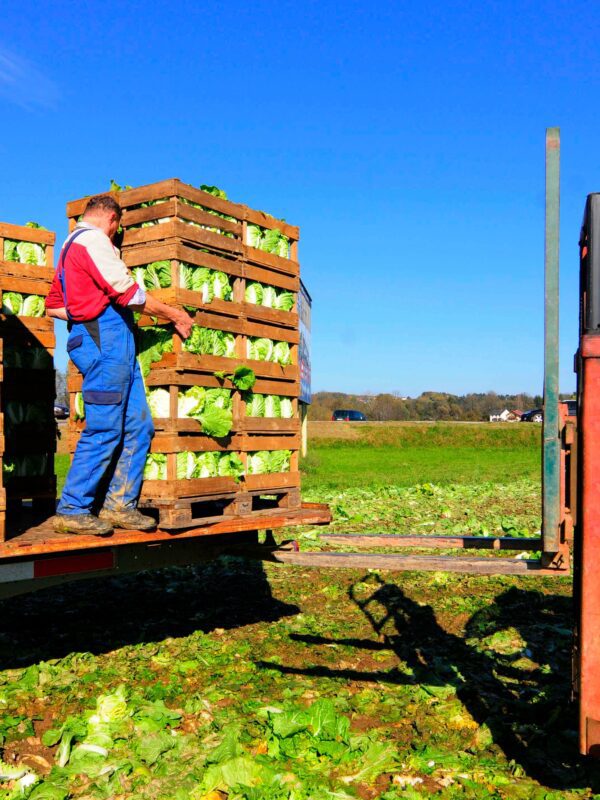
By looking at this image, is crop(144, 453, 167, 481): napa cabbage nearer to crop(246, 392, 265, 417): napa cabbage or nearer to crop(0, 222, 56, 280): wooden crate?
crop(246, 392, 265, 417): napa cabbage

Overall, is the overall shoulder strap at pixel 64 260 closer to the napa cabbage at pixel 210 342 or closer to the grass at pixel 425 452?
the napa cabbage at pixel 210 342

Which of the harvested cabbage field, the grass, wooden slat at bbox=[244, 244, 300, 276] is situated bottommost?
the harvested cabbage field

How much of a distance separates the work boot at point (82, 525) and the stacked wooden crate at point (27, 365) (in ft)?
4.06

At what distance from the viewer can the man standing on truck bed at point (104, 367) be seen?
533 cm

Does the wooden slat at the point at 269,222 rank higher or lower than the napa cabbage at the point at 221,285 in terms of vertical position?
higher

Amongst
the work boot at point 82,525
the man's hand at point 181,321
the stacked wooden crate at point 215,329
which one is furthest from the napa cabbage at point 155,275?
the work boot at point 82,525

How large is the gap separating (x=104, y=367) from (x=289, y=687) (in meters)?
2.85

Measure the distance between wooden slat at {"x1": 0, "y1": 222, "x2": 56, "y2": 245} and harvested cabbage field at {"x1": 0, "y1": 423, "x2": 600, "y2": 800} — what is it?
3.46 m

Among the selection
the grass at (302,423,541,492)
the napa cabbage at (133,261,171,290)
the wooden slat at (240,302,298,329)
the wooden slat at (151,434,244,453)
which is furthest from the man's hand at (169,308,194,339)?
the grass at (302,423,541,492)

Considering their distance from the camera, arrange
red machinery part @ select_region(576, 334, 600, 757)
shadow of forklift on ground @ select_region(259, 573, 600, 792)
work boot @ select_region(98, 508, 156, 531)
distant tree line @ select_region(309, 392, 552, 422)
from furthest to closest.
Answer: distant tree line @ select_region(309, 392, 552, 422), work boot @ select_region(98, 508, 156, 531), shadow of forklift on ground @ select_region(259, 573, 600, 792), red machinery part @ select_region(576, 334, 600, 757)

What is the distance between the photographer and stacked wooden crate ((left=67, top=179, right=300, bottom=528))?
572cm

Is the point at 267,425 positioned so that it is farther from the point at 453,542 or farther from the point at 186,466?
the point at 453,542

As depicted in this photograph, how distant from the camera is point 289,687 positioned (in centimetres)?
605

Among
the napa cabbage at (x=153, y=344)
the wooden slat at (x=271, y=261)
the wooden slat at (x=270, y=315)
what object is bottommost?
the napa cabbage at (x=153, y=344)
